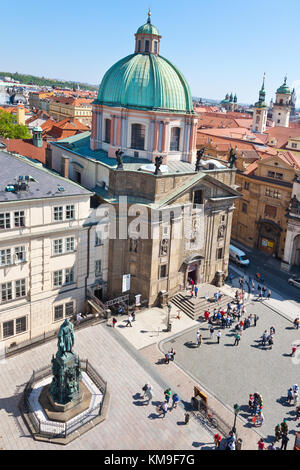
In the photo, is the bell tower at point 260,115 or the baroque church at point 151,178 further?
the bell tower at point 260,115

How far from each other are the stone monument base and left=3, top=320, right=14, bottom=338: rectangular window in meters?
8.89

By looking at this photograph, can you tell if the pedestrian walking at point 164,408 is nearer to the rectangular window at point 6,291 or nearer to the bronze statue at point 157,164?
the rectangular window at point 6,291

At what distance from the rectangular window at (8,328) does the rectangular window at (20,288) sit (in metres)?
2.55

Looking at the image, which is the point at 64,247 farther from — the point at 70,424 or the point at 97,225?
the point at 70,424

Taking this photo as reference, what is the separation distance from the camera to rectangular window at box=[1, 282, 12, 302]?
117 feet

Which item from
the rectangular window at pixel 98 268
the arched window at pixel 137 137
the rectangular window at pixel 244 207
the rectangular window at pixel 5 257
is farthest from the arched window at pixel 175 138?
the rectangular window at pixel 244 207

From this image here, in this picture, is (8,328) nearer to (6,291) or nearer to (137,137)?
(6,291)

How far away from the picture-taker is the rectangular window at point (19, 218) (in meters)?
34.8

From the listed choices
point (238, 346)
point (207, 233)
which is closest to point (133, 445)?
point (238, 346)

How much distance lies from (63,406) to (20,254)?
13.9 m

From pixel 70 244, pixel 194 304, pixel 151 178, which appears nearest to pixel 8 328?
pixel 70 244

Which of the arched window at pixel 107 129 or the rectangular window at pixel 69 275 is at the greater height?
the arched window at pixel 107 129

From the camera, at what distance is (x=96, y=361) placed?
114ft

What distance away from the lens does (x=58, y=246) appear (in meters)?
38.6
